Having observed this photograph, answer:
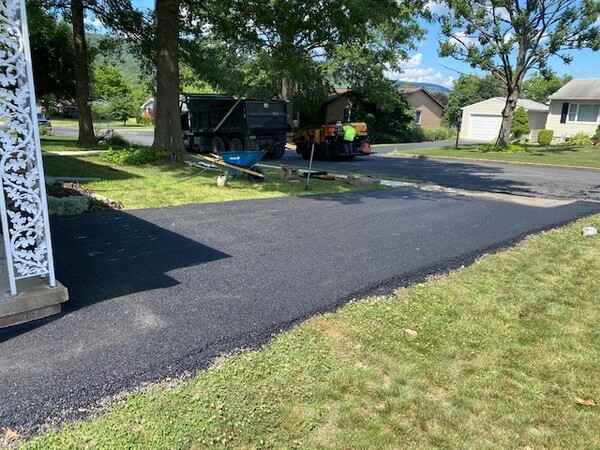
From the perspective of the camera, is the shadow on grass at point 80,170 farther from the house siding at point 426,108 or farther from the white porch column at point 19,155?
the house siding at point 426,108

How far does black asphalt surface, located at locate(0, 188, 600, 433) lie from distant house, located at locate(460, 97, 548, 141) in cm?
3478

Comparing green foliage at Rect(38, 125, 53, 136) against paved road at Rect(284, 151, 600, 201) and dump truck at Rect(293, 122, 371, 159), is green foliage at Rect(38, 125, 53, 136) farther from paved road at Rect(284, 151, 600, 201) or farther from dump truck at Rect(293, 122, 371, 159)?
paved road at Rect(284, 151, 600, 201)

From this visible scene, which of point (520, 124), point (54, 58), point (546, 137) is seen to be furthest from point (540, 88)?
point (54, 58)

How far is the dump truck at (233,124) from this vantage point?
16.7 metres

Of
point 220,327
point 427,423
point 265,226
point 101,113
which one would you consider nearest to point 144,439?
point 220,327

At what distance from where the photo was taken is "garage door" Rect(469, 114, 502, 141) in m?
40.6

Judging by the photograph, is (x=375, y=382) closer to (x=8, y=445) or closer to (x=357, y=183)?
(x=8, y=445)

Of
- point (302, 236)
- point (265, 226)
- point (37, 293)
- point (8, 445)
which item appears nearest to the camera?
point (8, 445)

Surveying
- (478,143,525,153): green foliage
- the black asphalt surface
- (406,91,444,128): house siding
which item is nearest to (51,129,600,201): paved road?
the black asphalt surface

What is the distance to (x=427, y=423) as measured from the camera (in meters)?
2.65

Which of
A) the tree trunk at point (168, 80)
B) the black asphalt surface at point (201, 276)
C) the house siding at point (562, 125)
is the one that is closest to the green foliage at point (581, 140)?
the house siding at point (562, 125)

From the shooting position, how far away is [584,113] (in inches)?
1313

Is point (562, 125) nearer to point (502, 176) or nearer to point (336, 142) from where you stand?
point (502, 176)

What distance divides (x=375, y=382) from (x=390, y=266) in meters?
2.45
